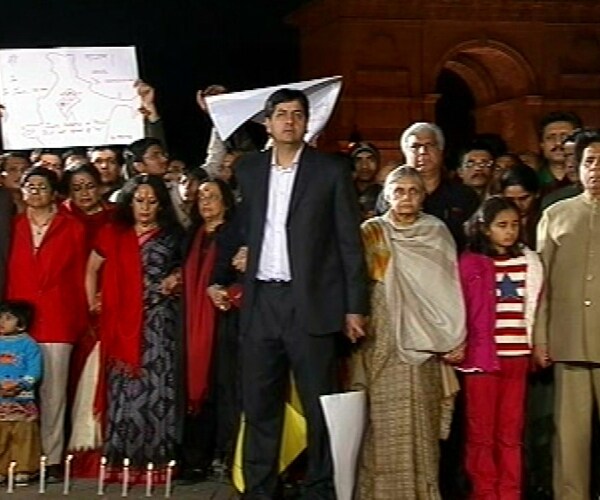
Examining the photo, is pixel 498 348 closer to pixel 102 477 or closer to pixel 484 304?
pixel 484 304

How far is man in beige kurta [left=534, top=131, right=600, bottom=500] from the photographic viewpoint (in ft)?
15.6

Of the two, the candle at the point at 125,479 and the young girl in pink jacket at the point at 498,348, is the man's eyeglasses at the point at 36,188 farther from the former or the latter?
the young girl in pink jacket at the point at 498,348

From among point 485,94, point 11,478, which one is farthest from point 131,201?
point 485,94

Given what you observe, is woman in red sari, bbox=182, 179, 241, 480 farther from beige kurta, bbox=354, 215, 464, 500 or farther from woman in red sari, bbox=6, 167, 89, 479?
beige kurta, bbox=354, 215, 464, 500

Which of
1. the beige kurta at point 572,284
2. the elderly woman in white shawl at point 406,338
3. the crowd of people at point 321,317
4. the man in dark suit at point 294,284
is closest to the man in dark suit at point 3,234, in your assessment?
the crowd of people at point 321,317

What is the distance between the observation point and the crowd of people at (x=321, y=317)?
4.74m

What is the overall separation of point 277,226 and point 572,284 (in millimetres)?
1086

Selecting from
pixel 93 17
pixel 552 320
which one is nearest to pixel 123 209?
pixel 552 320

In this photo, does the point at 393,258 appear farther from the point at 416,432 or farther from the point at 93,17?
the point at 93,17

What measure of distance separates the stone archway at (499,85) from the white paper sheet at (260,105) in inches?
201

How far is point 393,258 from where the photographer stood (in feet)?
16.0

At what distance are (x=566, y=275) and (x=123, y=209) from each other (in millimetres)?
1825

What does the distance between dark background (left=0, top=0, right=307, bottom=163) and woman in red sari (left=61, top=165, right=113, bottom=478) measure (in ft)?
16.1

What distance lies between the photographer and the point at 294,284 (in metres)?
4.68
